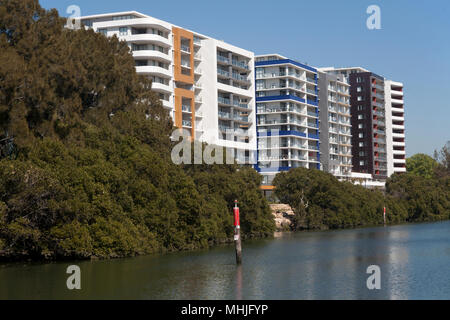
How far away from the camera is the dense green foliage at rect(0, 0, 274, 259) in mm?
50312

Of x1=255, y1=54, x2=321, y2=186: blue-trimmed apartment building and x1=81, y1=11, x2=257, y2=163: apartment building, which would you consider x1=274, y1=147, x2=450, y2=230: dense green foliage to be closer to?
x1=81, y1=11, x2=257, y2=163: apartment building

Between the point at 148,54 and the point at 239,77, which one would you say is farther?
the point at 239,77

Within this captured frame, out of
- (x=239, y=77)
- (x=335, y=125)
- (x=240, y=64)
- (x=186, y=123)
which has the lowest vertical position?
(x=186, y=123)

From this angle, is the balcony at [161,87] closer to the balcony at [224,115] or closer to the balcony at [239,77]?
the balcony at [224,115]

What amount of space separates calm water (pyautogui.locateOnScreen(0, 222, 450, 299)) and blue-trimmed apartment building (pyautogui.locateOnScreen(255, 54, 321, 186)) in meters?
96.7

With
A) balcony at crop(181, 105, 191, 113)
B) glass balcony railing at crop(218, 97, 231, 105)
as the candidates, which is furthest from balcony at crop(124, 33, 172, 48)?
glass balcony railing at crop(218, 97, 231, 105)

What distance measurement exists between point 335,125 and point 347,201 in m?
73.8

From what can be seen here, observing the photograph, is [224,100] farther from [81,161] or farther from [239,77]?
[81,161]

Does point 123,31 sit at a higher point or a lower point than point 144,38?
higher

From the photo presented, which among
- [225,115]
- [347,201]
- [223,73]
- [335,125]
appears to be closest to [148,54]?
[223,73]

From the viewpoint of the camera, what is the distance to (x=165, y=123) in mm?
78750

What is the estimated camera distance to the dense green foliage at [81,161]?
50312mm

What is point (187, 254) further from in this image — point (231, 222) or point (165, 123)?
point (165, 123)

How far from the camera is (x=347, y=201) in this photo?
365 ft
